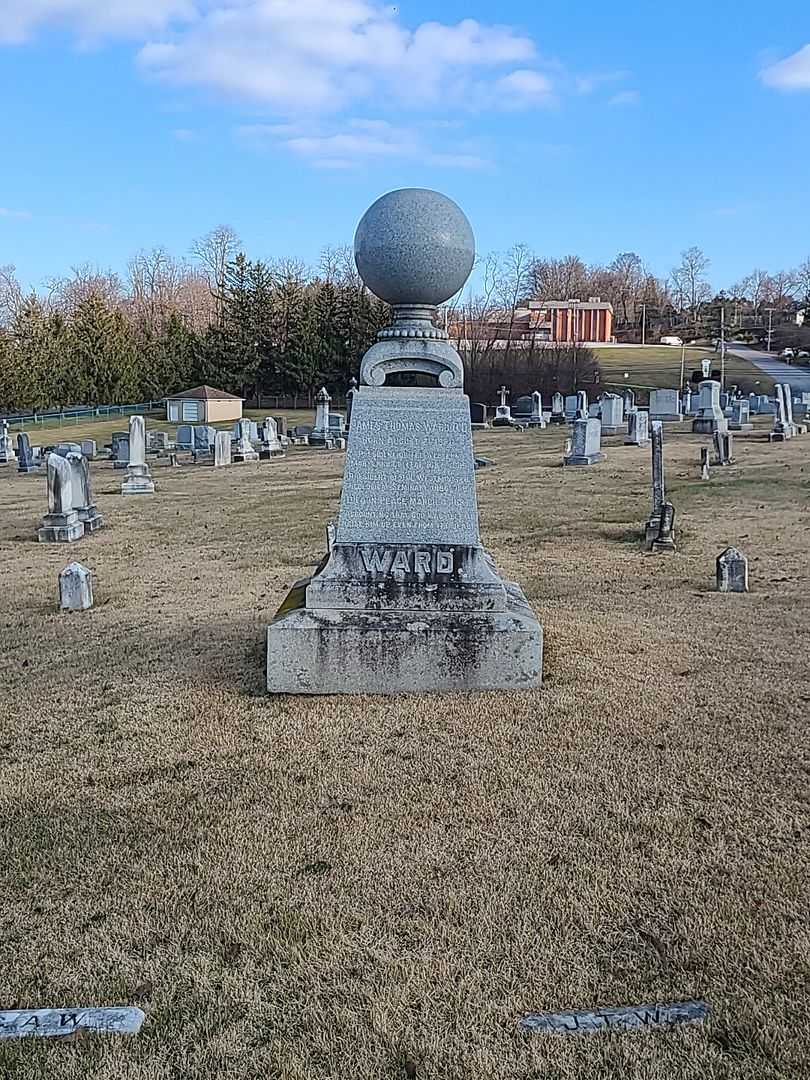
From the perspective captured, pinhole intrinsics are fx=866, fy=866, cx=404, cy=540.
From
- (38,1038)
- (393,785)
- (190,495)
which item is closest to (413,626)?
(393,785)

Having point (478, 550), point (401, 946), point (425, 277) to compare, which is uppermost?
point (425, 277)

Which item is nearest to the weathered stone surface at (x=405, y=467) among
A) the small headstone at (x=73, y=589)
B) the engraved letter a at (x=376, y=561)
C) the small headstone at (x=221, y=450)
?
the engraved letter a at (x=376, y=561)

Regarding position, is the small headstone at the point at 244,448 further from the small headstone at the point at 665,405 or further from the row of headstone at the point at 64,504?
the small headstone at the point at 665,405

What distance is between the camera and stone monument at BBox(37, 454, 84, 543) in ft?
38.7

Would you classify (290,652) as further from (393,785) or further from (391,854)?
(391,854)

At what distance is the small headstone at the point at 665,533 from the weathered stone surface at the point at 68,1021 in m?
8.51

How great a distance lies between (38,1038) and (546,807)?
222 centimetres

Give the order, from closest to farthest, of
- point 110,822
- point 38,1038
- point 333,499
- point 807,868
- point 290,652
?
point 38,1038, point 807,868, point 110,822, point 290,652, point 333,499

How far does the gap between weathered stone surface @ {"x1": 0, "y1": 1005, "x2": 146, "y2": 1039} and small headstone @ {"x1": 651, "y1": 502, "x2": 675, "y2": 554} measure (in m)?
8.51

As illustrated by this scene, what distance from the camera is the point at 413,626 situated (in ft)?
17.4

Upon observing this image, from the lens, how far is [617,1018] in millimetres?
2596

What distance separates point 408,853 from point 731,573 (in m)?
5.52

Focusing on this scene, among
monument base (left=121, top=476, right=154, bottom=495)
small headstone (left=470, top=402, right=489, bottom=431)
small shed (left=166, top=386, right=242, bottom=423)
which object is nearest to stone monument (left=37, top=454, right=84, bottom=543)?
monument base (left=121, top=476, right=154, bottom=495)

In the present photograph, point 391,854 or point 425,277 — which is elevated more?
point 425,277
